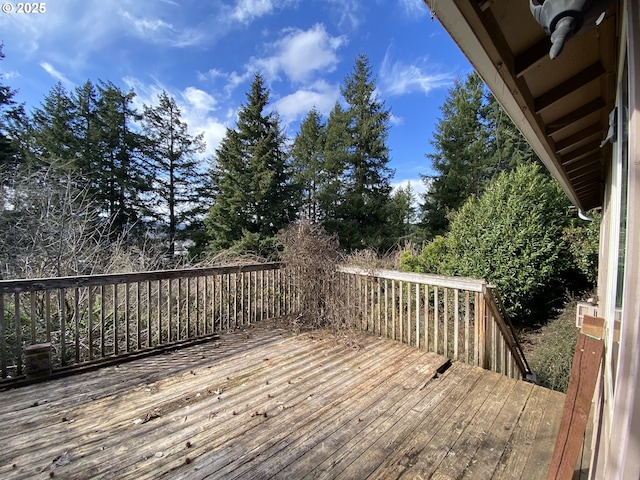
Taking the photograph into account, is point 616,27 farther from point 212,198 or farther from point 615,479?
point 212,198

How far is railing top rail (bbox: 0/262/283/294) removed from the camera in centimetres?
268

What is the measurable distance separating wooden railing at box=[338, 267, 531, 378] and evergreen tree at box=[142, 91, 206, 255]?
46.7 feet

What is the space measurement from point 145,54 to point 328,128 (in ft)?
32.4

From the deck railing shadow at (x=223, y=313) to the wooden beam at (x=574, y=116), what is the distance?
1.46 meters

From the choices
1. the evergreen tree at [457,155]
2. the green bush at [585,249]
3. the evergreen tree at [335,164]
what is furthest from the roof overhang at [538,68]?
the evergreen tree at [335,164]

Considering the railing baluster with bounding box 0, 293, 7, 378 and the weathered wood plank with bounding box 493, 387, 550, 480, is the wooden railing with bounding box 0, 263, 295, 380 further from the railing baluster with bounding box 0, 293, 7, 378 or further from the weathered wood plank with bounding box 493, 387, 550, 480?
the weathered wood plank with bounding box 493, 387, 550, 480

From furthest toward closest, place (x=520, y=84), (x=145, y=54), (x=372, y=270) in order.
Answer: (x=145, y=54) < (x=372, y=270) < (x=520, y=84)

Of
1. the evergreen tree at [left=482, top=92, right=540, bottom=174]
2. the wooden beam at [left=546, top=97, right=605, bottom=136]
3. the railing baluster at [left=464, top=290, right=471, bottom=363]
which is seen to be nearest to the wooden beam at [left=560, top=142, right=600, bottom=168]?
the wooden beam at [left=546, top=97, right=605, bottom=136]

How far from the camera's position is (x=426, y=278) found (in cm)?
333

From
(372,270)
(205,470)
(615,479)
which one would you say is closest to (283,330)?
(372,270)

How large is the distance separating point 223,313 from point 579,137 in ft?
15.2

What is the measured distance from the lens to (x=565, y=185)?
3475mm

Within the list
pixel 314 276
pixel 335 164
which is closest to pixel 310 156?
pixel 335 164

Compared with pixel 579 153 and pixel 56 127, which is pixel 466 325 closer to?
pixel 579 153
